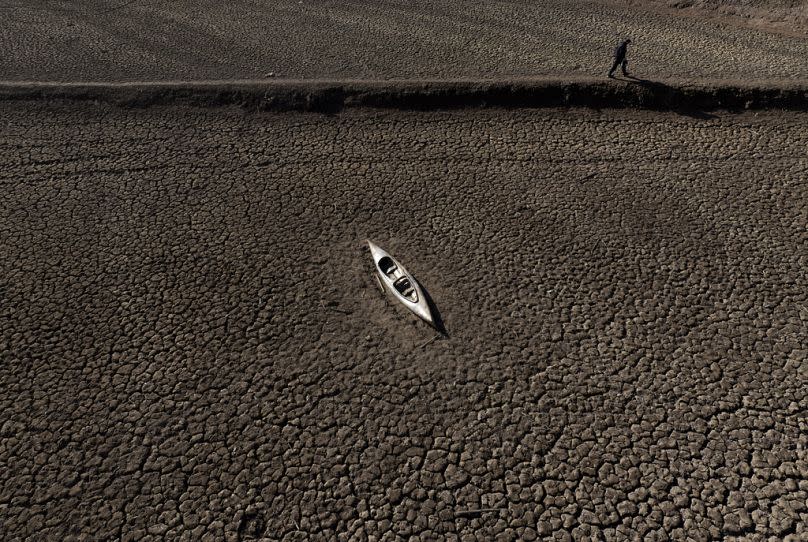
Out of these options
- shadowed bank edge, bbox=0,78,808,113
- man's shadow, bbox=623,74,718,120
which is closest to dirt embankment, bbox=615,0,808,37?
shadowed bank edge, bbox=0,78,808,113

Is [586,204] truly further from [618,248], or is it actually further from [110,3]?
[110,3]

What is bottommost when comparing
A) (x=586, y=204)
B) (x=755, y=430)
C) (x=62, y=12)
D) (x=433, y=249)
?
(x=755, y=430)

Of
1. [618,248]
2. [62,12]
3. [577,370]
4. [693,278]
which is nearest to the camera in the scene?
[577,370]

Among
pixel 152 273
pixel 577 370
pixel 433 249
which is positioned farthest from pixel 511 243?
pixel 152 273

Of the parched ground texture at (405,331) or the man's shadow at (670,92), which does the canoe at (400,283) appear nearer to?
the parched ground texture at (405,331)

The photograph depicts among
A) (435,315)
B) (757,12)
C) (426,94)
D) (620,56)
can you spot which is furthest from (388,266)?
(757,12)

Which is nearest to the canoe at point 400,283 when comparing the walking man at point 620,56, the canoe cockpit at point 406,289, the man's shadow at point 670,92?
the canoe cockpit at point 406,289

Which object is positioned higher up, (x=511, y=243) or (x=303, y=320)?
(x=511, y=243)
